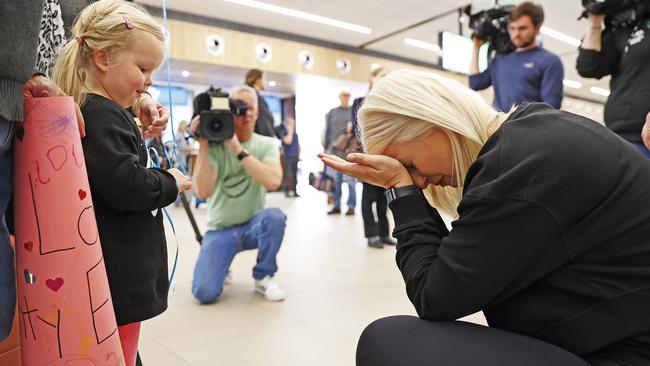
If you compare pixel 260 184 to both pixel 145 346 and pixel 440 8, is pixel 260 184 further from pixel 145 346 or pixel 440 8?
pixel 440 8

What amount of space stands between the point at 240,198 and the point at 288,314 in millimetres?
594

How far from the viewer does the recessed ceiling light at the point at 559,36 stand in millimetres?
7520

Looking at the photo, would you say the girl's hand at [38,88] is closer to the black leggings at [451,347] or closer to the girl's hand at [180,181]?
the girl's hand at [180,181]

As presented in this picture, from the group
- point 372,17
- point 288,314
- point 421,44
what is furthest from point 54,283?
point 421,44

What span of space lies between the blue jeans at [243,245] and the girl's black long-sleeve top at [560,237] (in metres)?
1.40

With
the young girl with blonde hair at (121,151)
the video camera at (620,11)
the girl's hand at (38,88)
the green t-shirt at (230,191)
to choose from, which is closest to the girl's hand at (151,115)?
the young girl with blonde hair at (121,151)

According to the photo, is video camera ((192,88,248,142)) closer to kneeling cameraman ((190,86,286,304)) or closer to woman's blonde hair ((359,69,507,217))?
kneeling cameraman ((190,86,286,304))

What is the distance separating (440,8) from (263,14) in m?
2.44

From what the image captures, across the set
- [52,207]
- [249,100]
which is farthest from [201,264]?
[52,207]

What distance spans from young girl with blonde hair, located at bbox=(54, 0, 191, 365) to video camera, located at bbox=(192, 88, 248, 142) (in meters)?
1.02

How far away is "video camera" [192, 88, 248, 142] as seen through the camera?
78.2 inches

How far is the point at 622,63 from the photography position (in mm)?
1823

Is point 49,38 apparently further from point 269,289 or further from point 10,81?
point 269,289

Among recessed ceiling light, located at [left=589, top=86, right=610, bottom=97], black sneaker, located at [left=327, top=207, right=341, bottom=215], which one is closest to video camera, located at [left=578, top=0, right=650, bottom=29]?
black sneaker, located at [left=327, top=207, right=341, bottom=215]
